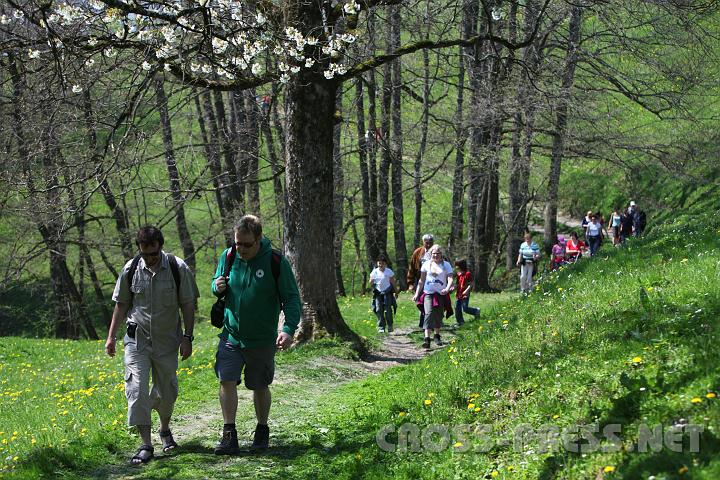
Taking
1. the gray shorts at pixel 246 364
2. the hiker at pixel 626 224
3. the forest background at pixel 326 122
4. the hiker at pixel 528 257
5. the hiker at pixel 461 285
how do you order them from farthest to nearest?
the hiker at pixel 626 224 < the hiker at pixel 528 257 < the hiker at pixel 461 285 < the forest background at pixel 326 122 < the gray shorts at pixel 246 364

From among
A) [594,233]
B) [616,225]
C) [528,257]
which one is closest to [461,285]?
[528,257]

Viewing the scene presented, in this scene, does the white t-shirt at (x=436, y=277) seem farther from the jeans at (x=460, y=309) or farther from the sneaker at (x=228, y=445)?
the sneaker at (x=228, y=445)

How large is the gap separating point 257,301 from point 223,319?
43 cm

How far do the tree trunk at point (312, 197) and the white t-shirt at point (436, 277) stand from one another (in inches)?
66.4

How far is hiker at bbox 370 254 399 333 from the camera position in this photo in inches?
629

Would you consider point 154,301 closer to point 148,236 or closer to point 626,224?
point 148,236

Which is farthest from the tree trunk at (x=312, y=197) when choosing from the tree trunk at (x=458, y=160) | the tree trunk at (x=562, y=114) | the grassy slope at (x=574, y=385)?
the tree trunk at (x=458, y=160)

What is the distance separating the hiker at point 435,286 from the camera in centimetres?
1366

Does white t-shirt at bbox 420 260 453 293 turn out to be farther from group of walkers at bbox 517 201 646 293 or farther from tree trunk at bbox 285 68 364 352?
group of walkers at bbox 517 201 646 293

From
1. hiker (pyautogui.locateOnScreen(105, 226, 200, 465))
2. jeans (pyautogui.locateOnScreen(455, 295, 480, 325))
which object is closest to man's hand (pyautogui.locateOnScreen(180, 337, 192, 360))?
hiker (pyautogui.locateOnScreen(105, 226, 200, 465))

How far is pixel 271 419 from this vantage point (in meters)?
8.84

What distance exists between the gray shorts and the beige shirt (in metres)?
0.58

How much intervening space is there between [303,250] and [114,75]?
159 inches

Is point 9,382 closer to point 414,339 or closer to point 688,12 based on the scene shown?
point 414,339
